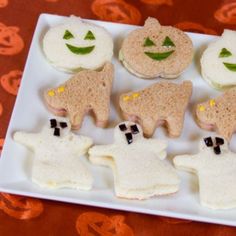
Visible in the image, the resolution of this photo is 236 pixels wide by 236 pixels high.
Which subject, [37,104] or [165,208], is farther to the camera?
[37,104]

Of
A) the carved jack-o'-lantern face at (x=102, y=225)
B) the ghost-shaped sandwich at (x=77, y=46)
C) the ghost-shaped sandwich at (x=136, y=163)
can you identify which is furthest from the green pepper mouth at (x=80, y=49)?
the carved jack-o'-lantern face at (x=102, y=225)

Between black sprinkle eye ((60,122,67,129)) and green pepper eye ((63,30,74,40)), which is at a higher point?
green pepper eye ((63,30,74,40))

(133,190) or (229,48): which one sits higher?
(229,48)

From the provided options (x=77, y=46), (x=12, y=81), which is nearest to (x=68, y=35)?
(x=77, y=46)

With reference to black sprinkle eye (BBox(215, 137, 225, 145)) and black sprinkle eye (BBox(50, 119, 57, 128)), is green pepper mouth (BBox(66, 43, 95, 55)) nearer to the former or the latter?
black sprinkle eye (BBox(50, 119, 57, 128))

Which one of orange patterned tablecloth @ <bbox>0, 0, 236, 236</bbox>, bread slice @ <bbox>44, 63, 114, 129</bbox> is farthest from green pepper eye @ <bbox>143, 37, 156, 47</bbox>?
orange patterned tablecloth @ <bbox>0, 0, 236, 236</bbox>

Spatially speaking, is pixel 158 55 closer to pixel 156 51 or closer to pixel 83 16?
pixel 156 51

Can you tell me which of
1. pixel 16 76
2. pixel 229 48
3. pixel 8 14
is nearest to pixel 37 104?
pixel 16 76

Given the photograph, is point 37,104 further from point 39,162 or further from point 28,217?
point 28,217
